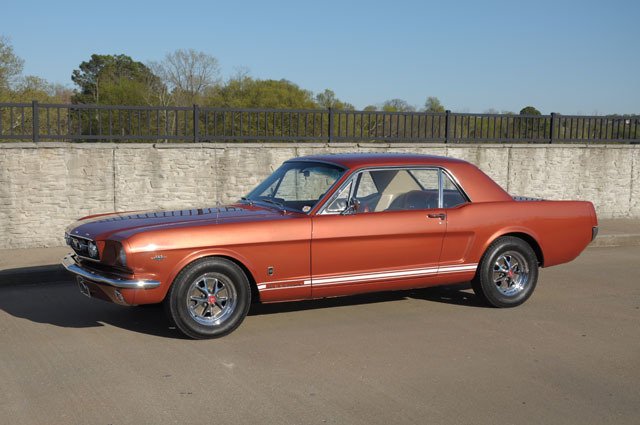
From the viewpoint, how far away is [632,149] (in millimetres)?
15273

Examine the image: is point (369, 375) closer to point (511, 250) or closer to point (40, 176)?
point (511, 250)

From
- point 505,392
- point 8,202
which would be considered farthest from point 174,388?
point 8,202

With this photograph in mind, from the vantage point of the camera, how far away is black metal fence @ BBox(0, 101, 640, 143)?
Result: 11.2m

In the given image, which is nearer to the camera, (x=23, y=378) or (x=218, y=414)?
(x=218, y=414)

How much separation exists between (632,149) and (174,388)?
1328cm

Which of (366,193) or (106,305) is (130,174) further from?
(366,193)

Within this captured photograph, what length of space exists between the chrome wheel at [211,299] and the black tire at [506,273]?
8.91ft

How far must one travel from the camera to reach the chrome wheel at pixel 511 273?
7.41 metres

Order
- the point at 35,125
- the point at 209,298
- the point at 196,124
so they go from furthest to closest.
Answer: the point at 196,124
the point at 35,125
the point at 209,298

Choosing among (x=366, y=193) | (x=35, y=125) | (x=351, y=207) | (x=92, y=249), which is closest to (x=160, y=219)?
(x=92, y=249)

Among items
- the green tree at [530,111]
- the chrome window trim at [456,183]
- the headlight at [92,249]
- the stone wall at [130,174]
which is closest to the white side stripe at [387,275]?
the chrome window trim at [456,183]

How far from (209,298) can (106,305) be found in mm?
1909

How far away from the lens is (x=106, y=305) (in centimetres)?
742

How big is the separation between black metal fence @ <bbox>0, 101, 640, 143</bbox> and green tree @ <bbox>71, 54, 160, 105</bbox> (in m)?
14.1
